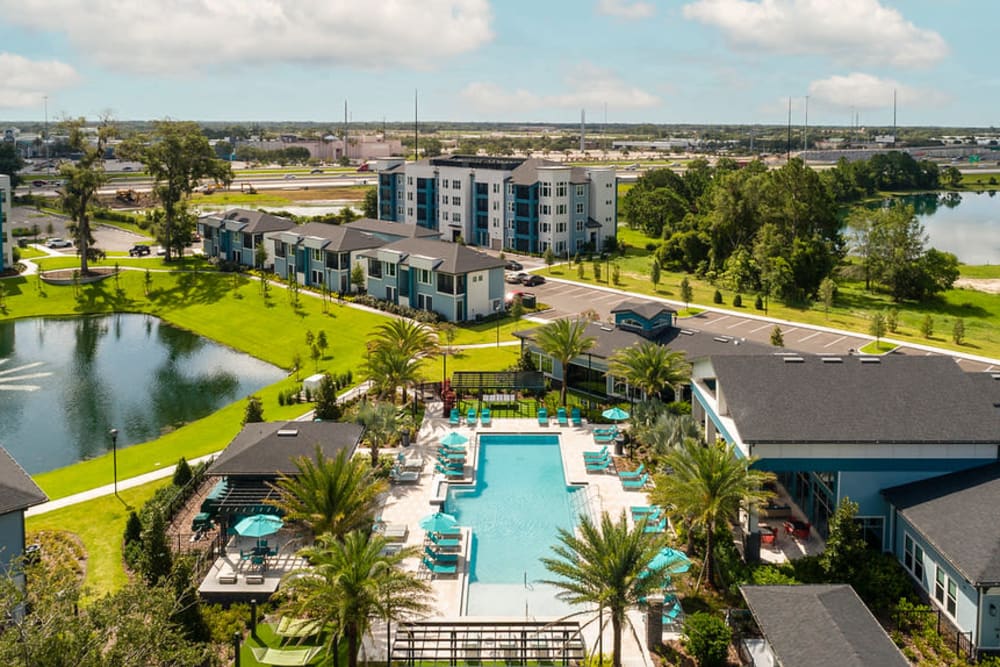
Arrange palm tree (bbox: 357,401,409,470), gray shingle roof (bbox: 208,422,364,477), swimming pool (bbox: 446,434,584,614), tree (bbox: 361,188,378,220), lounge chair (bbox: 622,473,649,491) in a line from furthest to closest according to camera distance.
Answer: tree (bbox: 361,188,378,220), palm tree (bbox: 357,401,409,470), lounge chair (bbox: 622,473,649,491), gray shingle roof (bbox: 208,422,364,477), swimming pool (bbox: 446,434,584,614)

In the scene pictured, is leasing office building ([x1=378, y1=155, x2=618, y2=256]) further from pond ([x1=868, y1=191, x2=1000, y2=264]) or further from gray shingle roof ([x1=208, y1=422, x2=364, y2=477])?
gray shingle roof ([x1=208, y1=422, x2=364, y2=477])

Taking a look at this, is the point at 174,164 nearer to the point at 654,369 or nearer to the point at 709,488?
the point at 654,369

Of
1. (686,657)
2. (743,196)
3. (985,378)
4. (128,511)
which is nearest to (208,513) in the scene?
(128,511)

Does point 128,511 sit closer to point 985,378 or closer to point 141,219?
point 985,378

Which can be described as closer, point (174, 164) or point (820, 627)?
point (820, 627)

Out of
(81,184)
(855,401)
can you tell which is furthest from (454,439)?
(81,184)

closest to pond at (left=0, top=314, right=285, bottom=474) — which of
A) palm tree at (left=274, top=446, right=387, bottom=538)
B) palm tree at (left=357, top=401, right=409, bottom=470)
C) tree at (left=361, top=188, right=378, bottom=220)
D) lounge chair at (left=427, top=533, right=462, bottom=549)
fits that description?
palm tree at (left=357, top=401, right=409, bottom=470)
